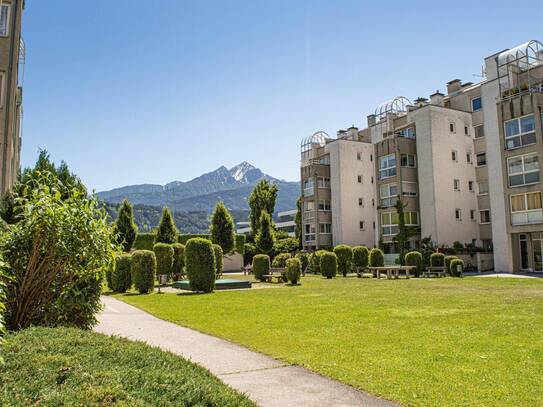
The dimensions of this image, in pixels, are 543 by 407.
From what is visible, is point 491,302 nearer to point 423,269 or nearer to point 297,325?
point 297,325

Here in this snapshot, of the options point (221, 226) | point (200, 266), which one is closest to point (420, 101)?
point (221, 226)

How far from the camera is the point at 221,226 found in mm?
45500

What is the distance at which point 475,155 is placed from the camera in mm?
43531

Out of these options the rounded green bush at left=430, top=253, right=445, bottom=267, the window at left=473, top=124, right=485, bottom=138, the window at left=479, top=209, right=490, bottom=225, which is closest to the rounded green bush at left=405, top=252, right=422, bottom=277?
the rounded green bush at left=430, top=253, right=445, bottom=267

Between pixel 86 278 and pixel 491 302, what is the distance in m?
12.5

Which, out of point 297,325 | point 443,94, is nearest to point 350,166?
point 443,94

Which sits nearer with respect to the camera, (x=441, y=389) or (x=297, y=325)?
(x=441, y=389)

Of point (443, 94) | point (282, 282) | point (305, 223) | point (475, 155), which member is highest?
point (443, 94)

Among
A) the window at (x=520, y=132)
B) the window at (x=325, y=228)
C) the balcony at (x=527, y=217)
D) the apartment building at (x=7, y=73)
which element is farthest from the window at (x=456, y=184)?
the apartment building at (x=7, y=73)

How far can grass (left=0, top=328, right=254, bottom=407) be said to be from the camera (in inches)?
124

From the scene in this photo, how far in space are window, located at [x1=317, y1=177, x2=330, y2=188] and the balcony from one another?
23.7 m

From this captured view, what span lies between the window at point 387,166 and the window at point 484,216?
8606 millimetres

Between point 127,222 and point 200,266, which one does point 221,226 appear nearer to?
point 127,222

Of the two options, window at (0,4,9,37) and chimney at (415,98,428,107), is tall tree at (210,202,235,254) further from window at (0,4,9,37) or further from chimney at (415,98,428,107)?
window at (0,4,9,37)
